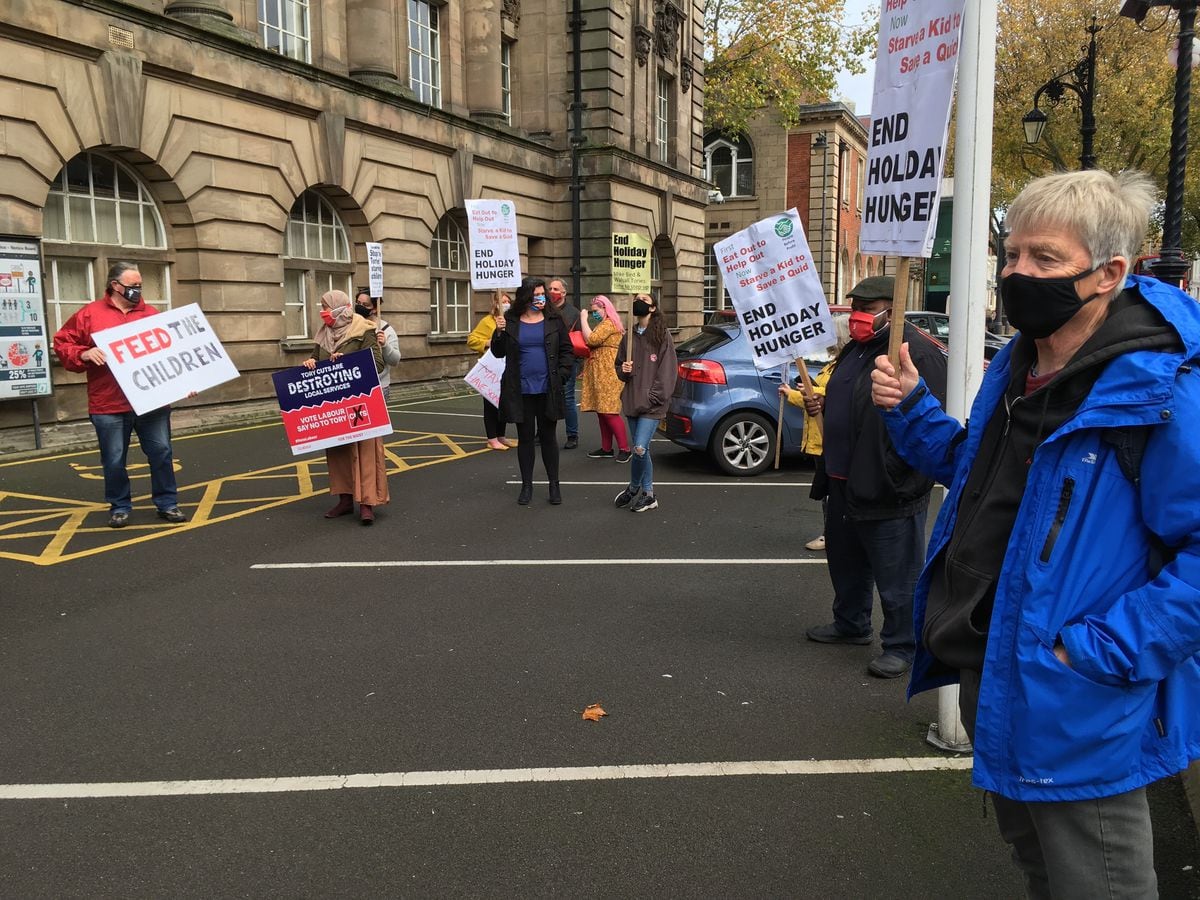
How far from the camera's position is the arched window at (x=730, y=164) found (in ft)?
161

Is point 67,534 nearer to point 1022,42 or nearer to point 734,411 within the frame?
point 734,411

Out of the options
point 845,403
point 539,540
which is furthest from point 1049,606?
point 539,540

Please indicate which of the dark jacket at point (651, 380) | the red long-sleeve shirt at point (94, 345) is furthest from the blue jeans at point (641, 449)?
the red long-sleeve shirt at point (94, 345)

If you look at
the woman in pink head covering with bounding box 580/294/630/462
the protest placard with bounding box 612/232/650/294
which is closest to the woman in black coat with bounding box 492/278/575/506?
the woman in pink head covering with bounding box 580/294/630/462

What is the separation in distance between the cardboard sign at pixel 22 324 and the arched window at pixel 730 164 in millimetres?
40973

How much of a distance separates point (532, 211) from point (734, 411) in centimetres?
1497

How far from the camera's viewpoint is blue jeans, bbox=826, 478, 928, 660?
4.60m

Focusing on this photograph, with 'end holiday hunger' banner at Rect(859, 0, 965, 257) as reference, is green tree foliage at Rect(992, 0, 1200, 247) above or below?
above

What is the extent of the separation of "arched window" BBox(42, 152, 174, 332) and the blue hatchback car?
7807 mm

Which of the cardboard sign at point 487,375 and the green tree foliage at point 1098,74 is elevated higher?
the green tree foliage at point 1098,74

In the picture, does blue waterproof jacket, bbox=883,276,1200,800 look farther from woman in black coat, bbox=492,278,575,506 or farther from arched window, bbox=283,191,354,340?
arched window, bbox=283,191,354,340

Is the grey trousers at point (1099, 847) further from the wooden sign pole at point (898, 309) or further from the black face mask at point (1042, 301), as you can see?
the wooden sign pole at point (898, 309)

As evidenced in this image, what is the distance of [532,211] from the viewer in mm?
23891

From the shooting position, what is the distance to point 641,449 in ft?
27.9
